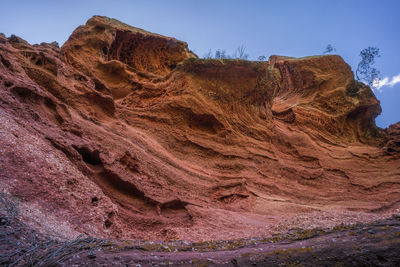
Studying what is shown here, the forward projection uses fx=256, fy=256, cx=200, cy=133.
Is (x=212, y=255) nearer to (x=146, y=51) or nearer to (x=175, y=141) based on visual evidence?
(x=175, y=141)

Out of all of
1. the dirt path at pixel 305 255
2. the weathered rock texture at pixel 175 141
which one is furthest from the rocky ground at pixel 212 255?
the weathered rock texture at pixel 175 141

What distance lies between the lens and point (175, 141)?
1181 centimetres

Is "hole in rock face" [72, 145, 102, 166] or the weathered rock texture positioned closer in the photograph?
the weathered rock texture

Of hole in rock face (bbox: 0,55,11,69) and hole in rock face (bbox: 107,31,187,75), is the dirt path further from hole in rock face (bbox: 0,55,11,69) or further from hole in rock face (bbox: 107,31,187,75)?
hole in rock face (bbox: 107,31,187,75)

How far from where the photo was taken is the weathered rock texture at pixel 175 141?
6.14 m

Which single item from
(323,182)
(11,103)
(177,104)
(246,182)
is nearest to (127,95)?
(177,104)

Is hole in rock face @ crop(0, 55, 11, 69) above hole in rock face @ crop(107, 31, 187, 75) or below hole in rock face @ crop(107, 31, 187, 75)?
below

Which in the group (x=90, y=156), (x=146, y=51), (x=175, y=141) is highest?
(x=146, y=51)

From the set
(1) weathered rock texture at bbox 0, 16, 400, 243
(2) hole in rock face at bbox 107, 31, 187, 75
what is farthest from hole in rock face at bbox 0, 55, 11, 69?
(2) hole in rock face at bbox 107, 31, 187, 75

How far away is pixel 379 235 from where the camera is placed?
8.08 feet

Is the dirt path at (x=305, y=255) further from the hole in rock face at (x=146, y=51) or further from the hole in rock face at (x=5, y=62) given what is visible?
the hole in rock face at (x=146, y=51)

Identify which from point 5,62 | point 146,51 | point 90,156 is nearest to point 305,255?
point 90,156

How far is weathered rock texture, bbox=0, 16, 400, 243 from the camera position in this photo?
6137 mm

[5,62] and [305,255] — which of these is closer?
[305,255]
